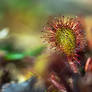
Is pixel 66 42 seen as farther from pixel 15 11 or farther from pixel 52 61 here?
pixel 15 11

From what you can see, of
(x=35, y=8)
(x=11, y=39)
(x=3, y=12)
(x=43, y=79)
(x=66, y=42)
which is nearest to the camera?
(x=66, y=42)

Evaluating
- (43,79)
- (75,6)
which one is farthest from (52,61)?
(75,6)

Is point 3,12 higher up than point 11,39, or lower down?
higher up

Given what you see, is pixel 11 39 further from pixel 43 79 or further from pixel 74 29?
pixel 74 29

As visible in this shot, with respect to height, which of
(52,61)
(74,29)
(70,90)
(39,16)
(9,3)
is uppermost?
(9,3)

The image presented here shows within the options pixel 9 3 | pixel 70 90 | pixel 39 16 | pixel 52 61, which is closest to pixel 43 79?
pixel 52 61

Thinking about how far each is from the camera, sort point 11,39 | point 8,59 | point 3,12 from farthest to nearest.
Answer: point 3,12, point 11,39, point 8,59

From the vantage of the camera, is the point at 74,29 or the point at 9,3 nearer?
the point at 74,29
